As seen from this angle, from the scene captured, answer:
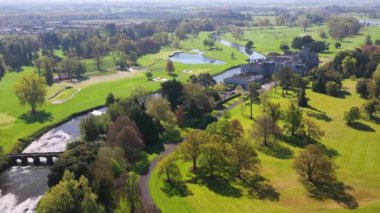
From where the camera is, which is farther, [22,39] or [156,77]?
[22,39]

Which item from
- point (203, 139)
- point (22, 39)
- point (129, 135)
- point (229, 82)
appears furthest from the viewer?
point (22, 39)

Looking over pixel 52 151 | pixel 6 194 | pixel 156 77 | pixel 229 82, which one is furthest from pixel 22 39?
pixel 6 194

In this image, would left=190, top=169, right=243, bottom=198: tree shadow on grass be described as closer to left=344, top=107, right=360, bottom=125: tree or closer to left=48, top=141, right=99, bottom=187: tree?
left=48, top=141, right=99, bottom=187: tree

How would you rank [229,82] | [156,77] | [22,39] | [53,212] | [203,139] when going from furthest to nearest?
[22,39]
[156,77]
[229,82]
[203,139]
[53,212]

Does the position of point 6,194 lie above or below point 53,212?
below

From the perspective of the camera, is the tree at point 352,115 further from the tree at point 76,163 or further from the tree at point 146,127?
the tree at point 76,163

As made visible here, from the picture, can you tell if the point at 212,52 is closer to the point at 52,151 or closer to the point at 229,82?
the point at 229,82
